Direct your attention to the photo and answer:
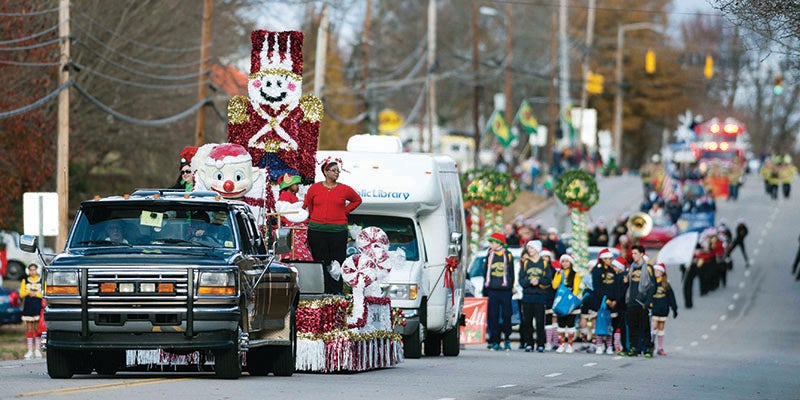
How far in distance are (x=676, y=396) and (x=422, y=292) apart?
656cm

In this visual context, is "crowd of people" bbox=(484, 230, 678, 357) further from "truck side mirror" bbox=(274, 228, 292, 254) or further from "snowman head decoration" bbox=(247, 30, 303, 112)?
"truck side mirror" bbox=(274, 228, 292, 254)

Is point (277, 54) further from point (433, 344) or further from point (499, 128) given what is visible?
point (499, 128)

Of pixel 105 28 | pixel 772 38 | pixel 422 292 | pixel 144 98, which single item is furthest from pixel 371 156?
pixel 144 98

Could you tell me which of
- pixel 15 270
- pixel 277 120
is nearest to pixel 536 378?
pixel 277 120

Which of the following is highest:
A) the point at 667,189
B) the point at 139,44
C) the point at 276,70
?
Result: the point at 139,44

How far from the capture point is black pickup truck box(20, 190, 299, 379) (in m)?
15.7

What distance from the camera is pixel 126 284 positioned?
15695 millimetres

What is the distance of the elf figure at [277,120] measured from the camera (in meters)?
21.8

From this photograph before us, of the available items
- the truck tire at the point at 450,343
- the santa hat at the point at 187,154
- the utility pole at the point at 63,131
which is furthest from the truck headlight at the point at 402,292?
the utility pole at the point at 63,131

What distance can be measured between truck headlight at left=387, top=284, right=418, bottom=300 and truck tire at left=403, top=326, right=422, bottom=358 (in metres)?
0.53

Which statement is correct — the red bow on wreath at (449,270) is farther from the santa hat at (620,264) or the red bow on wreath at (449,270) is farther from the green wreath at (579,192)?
the green wreath at (579,192)

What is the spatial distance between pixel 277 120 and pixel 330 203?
5.28ft

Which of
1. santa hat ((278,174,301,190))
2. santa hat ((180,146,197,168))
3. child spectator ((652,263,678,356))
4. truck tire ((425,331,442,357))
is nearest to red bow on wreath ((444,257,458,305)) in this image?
truck tire ((425,331,442,357))

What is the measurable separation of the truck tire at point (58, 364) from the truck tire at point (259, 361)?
7.16 ft
